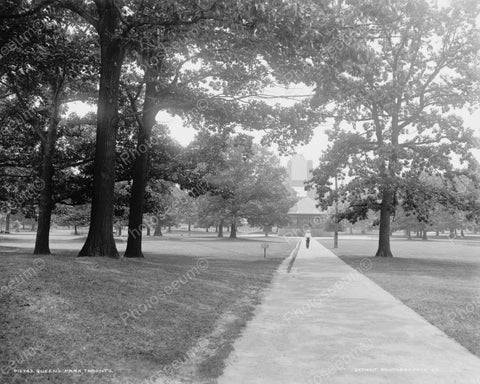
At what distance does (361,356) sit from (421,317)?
3.49m

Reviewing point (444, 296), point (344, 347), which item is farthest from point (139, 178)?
point (344, 347)

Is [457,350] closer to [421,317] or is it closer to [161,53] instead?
[421,317]

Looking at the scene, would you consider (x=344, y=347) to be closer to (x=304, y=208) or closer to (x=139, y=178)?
(x=139, y=178)

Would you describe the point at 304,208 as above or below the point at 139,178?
above

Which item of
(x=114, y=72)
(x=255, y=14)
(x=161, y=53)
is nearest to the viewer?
(x=255, y=14)

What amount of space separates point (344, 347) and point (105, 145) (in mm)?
9559

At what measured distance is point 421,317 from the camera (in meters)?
8.94

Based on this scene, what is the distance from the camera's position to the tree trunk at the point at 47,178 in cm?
1988

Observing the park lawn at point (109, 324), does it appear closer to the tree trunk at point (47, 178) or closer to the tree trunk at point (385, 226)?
the tree trunk at point (47, 178)

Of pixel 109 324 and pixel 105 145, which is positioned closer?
pixel 109 324

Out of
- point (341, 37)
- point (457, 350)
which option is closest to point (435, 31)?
point (341, 37)

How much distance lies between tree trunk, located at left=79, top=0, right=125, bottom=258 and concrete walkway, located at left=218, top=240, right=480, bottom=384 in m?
5.47

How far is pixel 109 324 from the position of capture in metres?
6.75

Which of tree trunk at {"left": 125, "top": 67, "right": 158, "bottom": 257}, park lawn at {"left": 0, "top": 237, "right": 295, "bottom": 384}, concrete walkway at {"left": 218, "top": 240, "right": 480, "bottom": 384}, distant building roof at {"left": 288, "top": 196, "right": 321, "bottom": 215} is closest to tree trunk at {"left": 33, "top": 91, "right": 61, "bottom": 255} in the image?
tree trunk at {"left": 125, "top": 67, "right": 158, "bottom": 257}
